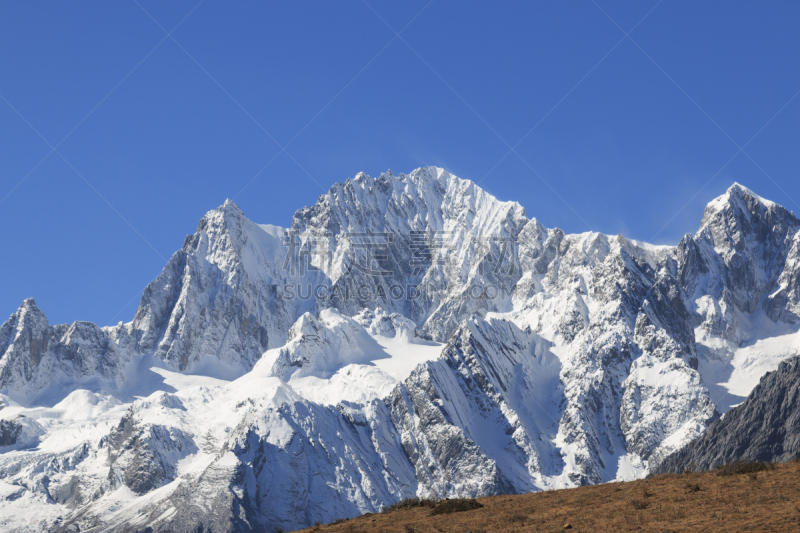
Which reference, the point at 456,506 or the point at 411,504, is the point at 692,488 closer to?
the point at 456,506

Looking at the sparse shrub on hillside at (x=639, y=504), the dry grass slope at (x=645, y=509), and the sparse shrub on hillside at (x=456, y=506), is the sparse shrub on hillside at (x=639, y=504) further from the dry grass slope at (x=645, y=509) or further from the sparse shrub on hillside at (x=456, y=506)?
the sparse shrub on hillside at (x=456, y=506)

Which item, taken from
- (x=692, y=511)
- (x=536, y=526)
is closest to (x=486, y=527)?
(x=536, y=526)

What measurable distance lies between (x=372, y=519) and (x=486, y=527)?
9.68 meters

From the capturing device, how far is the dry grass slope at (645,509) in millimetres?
37719

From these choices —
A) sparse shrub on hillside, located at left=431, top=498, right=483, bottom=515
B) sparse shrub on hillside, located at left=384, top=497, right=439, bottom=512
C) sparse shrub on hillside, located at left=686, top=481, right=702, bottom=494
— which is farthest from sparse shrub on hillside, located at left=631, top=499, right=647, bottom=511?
sparse shrub on hillside, located at left=384, top=497, right=439, bottom=512

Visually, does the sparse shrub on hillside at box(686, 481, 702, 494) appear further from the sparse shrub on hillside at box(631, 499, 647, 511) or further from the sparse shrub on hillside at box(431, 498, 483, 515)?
the sparse shrub on hillside at box(431, 498, 483, 515)

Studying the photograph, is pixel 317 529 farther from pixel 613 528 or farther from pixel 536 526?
pixel 613 528

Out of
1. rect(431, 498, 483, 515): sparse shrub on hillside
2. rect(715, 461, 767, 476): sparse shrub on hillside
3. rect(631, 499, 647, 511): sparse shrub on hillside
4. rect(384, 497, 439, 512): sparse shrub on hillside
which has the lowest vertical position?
rect(631, 499, 647, 511): sparse shrub on hillside

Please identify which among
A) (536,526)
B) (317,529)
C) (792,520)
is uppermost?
(317,529)

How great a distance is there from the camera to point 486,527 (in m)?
42.8

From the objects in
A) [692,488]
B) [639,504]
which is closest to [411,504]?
[639,504]

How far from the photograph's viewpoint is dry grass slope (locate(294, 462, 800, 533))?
124ft

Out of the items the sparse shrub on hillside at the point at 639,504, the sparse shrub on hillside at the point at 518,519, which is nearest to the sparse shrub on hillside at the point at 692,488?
the sparse shrub on hillside at the point at 639,504

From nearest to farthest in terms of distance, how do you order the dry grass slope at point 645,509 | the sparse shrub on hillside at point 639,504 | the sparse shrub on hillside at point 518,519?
the dry grass slope at point 645,509, the sparse shrub on hillside at point 639,504, the sparse shrub on hillside at point 518,519
